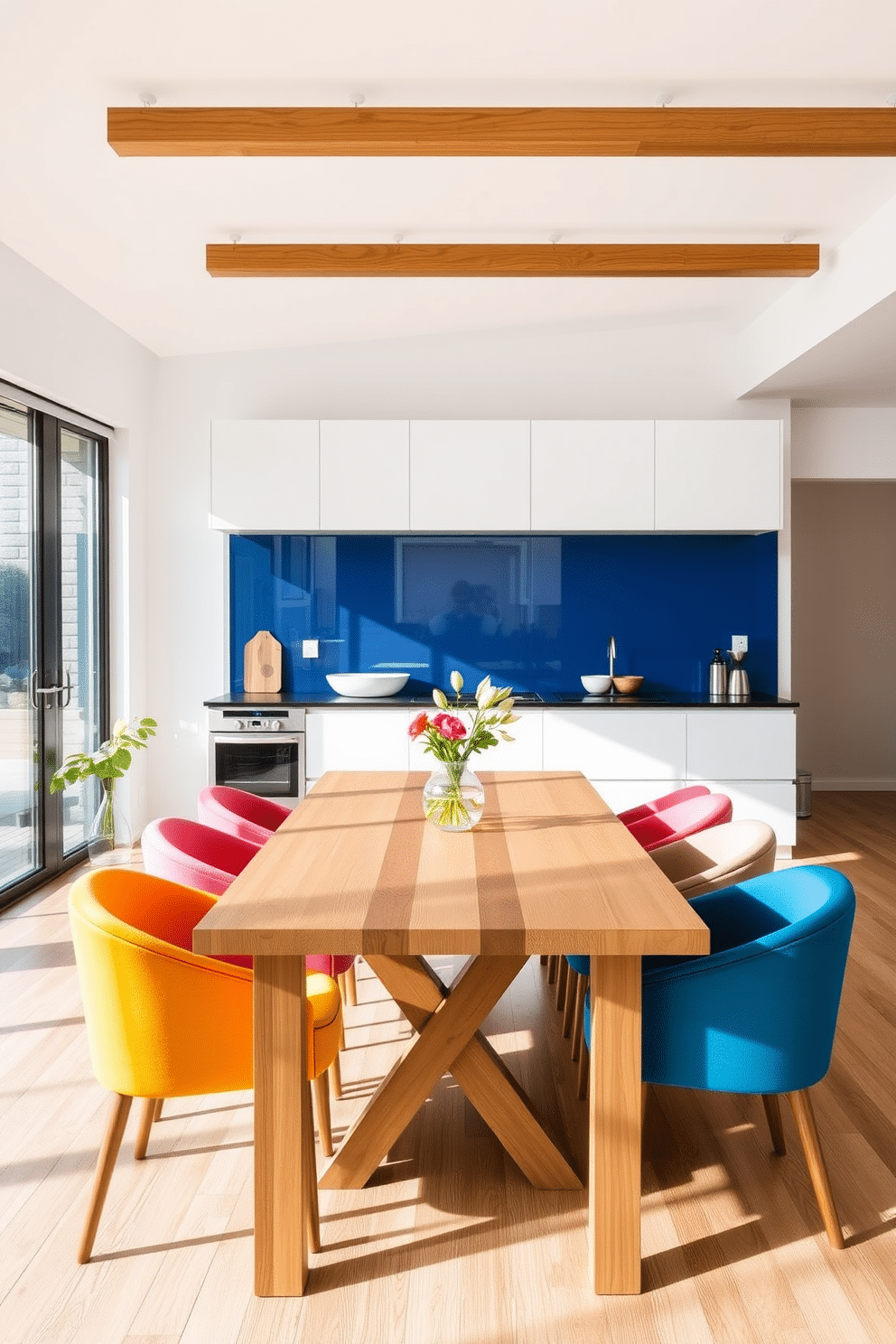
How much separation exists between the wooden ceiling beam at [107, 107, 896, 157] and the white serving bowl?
10.1ft

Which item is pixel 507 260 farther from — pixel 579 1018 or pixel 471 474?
pixel 579 1018

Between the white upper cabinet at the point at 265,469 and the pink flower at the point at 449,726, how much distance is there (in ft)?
10.5

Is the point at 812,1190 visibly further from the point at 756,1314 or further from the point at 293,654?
the point at 293,654

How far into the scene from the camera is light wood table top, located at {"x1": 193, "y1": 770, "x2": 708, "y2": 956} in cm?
194

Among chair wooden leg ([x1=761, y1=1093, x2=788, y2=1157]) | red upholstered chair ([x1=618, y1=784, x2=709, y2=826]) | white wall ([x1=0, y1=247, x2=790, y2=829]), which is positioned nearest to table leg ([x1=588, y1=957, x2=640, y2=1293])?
chair wooden leg ([x1=761, y1=1093, x2=788, y2=1157])

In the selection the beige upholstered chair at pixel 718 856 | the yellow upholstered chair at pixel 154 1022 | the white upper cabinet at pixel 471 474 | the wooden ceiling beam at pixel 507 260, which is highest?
the wooden ceiling beam at pixel 507 260

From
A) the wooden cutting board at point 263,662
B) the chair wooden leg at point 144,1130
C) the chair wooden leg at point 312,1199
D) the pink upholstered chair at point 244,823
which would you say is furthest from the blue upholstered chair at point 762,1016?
the wooden cutting board at point 263,662

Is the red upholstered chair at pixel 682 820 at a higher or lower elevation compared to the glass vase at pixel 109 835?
higher

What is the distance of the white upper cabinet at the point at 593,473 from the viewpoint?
5625 millimetres

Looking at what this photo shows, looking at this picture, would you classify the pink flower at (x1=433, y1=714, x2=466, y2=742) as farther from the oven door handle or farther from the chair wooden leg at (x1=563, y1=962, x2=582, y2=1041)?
the oven door handle

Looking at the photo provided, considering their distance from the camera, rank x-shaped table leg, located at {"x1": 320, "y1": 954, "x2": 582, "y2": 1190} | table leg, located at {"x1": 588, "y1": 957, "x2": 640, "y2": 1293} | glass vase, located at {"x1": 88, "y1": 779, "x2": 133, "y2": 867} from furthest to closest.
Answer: glass vase, located at {"x1": 88, "y1": 779, "x2": 133, "y2": 867} → x-shaped table leg, located at {"x1": 320, "y1": 954, "x2": 582, "y2": 1190} → table leg, located at {"x1": 588, "y1": 957, "x2": 640, "y2": 1293}

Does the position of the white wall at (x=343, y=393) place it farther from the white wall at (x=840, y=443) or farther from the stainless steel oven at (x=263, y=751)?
the stainless steel oven at (x=263, y=751)

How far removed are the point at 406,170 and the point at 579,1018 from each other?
118 inches
